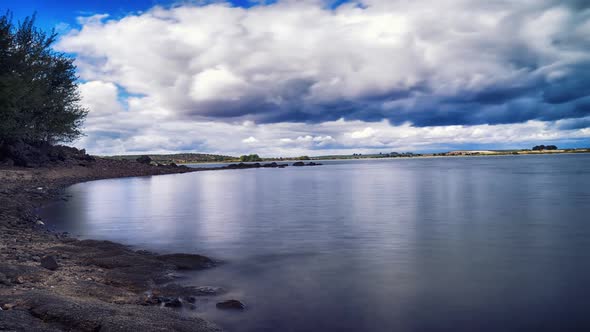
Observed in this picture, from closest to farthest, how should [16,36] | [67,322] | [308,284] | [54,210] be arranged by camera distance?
[67,322]
[308,284]
[54,210]
[16,36]

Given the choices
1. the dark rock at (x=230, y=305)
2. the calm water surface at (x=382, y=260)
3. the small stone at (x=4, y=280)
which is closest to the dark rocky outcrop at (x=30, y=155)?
the calm water surface at (x=382, y=260)

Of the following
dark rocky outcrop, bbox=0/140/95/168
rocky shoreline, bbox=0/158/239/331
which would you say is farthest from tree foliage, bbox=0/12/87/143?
rocky shoreline, bbox=0/158/239/331

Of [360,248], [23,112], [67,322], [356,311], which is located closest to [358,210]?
[360,248]

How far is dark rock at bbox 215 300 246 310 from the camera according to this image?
879 centimetres

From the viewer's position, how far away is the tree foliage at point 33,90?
3200 cm

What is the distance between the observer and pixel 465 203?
3081 centimetres

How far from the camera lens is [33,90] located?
41.9m

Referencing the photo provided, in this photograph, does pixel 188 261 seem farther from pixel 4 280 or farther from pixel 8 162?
pixel 8 162

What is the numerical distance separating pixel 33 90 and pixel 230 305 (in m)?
42.8

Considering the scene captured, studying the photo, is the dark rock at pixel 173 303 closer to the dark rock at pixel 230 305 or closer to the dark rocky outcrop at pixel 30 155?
the dark rock at pixel 230 305

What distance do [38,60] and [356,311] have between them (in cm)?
5115

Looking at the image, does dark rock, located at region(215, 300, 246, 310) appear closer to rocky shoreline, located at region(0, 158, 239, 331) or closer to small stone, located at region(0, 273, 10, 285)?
rocky shoreline, located at region(0, 158, 239, 331)

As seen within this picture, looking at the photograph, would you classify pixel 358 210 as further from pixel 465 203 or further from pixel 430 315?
pixel 430 315

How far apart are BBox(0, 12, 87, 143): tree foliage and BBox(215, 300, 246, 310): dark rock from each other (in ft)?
92.1
